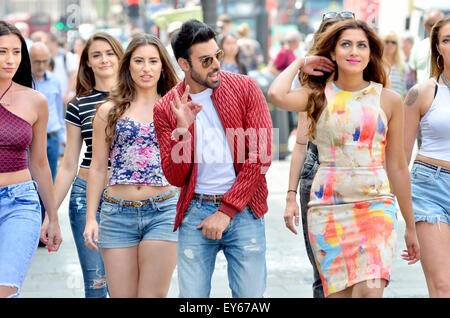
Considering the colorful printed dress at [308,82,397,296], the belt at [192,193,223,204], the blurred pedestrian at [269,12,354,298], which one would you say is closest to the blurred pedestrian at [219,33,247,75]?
the blurred pedestrian at [269,12,354,298]

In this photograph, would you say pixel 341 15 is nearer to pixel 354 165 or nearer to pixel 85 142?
pixel 354 165

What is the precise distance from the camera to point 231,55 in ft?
37.8

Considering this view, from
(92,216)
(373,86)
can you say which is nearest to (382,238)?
(373,86)

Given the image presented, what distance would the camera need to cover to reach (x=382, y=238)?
3.98 m

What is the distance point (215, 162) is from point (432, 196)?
1.40 m

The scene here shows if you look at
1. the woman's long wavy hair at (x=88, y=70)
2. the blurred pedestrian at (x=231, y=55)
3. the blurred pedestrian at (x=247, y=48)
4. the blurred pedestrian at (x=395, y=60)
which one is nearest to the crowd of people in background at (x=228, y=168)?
the woman's long wavy hair at (x=88, y=70)

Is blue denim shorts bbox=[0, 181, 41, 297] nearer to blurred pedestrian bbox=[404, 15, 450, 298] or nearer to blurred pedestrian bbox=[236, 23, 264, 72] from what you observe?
blurred pedestrian bbox=[404, 15, 450, 298]

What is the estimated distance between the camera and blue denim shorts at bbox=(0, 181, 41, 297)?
406 centimetres

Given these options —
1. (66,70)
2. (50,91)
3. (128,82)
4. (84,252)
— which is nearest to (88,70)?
(128,82)

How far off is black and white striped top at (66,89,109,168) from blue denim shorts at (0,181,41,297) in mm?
823

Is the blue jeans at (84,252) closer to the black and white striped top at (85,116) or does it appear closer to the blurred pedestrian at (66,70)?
the black and white striped top at (85,116)
